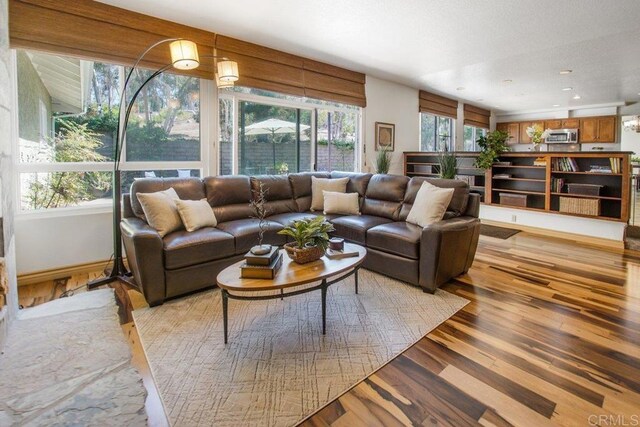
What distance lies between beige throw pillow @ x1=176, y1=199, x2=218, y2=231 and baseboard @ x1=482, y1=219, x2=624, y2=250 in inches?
189

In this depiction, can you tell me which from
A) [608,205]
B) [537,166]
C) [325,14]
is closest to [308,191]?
[325,14]

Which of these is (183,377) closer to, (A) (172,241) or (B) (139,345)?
(B) (139,345)

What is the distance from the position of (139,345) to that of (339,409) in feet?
4.39

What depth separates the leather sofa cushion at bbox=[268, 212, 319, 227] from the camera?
12.0 ft

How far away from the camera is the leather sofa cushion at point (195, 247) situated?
2693mm

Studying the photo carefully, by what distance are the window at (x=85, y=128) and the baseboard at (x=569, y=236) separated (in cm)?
514

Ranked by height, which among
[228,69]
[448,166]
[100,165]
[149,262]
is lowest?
[149,262]

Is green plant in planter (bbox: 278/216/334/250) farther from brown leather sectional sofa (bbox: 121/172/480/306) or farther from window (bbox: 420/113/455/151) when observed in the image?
window (bbox: 420/113/455/151)

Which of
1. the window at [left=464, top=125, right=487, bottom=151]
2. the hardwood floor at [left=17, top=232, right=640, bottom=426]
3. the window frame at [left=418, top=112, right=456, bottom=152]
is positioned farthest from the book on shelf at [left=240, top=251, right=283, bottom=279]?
the window at [left=464, top=125, right=487, bottom=151]

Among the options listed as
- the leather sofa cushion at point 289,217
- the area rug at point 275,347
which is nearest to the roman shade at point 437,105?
the leather sofa cushion at point 289,217

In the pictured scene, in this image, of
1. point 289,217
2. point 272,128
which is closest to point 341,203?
point 289,217

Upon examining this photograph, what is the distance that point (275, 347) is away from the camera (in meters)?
2.13

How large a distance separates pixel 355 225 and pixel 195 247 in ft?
5.19

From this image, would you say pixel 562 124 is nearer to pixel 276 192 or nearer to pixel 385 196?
pixel 385 196
